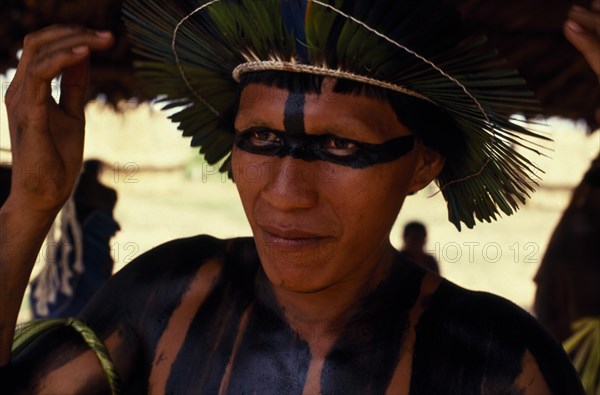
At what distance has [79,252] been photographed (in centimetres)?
519

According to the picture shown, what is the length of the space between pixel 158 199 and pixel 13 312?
16.9 metres

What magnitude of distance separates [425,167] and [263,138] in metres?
0.41

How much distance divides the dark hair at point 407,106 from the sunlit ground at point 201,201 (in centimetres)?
1192

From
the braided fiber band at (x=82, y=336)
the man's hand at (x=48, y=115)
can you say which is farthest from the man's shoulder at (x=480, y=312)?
the man's hand at (x=48, y=115)

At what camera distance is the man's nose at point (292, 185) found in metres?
1.87

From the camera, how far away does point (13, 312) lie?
2.02 m

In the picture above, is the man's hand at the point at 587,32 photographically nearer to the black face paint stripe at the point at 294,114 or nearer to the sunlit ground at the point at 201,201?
the black face paint stripe at the point at 294,114

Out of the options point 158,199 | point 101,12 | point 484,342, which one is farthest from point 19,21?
point 158,199

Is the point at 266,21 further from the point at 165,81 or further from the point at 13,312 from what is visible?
the point at 13,312

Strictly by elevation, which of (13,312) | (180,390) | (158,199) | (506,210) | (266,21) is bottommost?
(158,199)

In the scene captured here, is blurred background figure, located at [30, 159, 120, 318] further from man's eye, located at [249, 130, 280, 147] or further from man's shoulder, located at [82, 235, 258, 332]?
man's eye, located at [249, 130, 280, 147]

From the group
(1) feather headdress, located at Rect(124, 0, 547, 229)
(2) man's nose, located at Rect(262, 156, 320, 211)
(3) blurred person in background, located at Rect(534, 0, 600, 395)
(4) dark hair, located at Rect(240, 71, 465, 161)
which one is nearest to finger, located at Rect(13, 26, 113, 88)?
(1) feather headdress, located at Rect(124, 0, 547, 229)

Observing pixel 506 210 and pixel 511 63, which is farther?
pixel 511 63

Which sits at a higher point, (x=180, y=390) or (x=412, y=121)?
(x=412, y=121)
